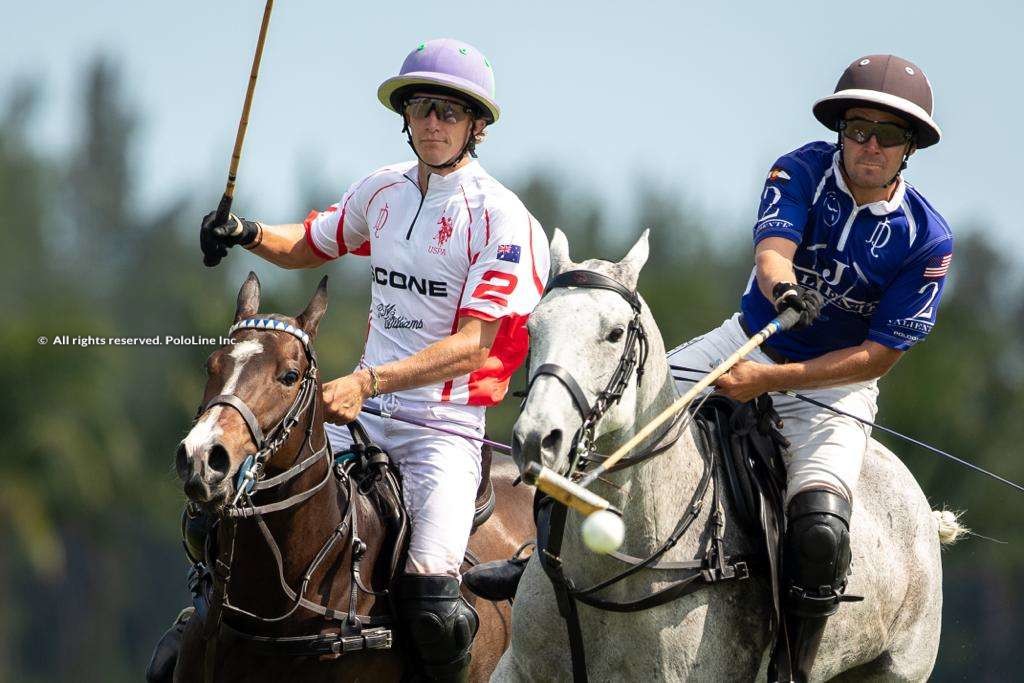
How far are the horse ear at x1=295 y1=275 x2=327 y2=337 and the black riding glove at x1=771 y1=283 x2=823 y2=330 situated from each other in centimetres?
195

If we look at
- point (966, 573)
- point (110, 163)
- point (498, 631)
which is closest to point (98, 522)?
point (110, 163)

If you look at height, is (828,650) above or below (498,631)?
above

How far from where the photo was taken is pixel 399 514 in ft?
24.4

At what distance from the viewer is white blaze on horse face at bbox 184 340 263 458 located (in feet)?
19.7

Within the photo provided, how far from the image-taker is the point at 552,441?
538 cm

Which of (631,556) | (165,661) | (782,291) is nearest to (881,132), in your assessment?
(782,291)

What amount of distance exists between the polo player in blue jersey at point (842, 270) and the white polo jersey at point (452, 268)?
122 centimetres

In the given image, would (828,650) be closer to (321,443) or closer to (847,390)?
(847,390)

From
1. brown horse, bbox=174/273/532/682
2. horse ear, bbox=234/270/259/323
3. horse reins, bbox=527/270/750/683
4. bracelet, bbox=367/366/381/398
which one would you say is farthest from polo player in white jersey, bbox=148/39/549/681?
horse reins, bbox=527/270/750/683

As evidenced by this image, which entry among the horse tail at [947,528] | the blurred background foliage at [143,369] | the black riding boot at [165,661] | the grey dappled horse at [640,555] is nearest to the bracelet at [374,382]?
the grey dappled horse at [640,555]

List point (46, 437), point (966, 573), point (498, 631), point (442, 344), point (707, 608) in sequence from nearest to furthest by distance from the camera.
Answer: point (707, 608) < point (442, 344) < point (498, 631) < point (46, 437) < point (966, 573)

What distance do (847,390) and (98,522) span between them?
42.6m

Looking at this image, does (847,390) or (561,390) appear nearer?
(561,390)

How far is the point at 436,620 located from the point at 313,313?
154 cm
